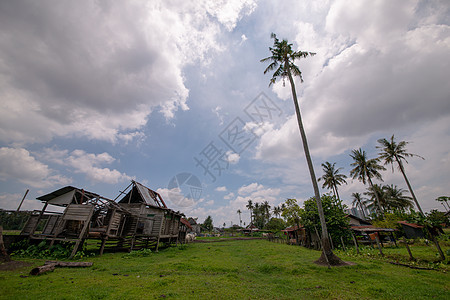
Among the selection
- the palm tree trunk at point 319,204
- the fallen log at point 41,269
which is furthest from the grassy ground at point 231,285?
the palm tree trunk at point 319,204

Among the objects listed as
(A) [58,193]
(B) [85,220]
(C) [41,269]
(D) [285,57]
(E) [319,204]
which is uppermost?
(D) [285,57]

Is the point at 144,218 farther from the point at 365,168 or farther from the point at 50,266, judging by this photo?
the point at 365,168

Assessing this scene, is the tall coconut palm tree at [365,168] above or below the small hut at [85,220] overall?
above

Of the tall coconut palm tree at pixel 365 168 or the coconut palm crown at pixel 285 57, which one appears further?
the tall coconut palm tree at pixel 365 168

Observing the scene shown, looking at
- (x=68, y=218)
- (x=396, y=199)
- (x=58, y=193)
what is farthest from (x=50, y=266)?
(x=396, y=199)

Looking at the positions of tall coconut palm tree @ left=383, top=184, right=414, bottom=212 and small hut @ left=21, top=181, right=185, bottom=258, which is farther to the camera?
tall coconut palm tree @ left=383, top=184, right=414, bottom=212

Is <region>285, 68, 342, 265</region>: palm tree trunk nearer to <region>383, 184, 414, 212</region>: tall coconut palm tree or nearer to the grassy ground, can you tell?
the grassy ground

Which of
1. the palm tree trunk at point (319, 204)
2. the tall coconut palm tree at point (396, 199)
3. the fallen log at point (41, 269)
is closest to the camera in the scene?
the fallen log at point (41, 269)

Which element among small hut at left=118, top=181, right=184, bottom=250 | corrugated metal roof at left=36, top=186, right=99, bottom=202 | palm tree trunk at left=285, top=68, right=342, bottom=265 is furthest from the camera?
small hut at left=118, top=181, right=184, bottom=250

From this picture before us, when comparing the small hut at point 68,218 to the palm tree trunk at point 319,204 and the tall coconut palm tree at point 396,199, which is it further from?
the tall coconut palm tree at point 396,199

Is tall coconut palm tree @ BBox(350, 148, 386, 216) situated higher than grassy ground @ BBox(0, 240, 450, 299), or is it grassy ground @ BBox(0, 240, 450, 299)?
tall coconut palm tree @ BBox(350, 148, 386, 216)

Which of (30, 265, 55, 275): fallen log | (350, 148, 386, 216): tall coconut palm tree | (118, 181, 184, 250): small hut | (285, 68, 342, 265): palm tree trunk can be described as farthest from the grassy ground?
(350, 148, 386, 216): tall coconut palm tree

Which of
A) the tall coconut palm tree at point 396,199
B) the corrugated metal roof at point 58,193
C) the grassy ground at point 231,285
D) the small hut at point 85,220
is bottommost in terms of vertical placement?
the grassy ground at point 231,285

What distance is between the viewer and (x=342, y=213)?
2200cm
